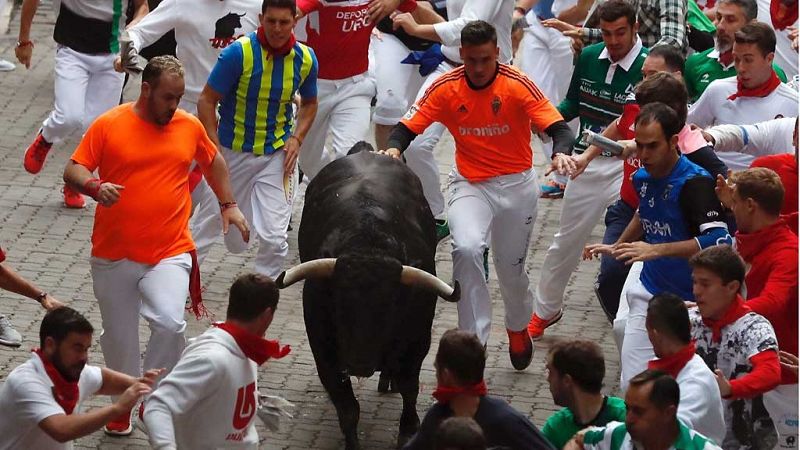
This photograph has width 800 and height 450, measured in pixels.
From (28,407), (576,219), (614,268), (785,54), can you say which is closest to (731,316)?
(614,268)

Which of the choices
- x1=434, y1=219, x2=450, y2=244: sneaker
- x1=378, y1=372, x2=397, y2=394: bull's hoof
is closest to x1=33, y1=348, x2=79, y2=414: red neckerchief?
x1=378, y1=372, x2=397, y2=394: bull's hoof

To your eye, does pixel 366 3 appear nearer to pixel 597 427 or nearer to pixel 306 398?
pixel 306 398

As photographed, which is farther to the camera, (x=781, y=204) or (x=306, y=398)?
(x=306, y=398)

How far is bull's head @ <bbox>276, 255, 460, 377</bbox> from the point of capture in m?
8.65

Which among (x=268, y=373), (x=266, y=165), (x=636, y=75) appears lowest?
(x=268, y=373)

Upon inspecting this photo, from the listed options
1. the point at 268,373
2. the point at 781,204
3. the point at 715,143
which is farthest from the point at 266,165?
the point at 781,204

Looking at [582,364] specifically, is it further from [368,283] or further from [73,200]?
[73,200]

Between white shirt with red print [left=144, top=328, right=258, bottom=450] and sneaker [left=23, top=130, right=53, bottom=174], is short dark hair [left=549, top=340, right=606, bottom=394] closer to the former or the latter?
white shirt with red print [left=144, top=328, right=258, bottom=450]

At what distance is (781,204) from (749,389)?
1.20 metres

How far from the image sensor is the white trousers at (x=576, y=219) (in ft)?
35.4

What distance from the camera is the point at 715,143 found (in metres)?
9.65

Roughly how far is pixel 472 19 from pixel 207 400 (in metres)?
5.77

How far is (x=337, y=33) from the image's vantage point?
1223 cm

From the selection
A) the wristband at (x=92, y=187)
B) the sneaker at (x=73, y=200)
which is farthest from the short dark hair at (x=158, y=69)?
the sneaker at (x=73, y=200)
